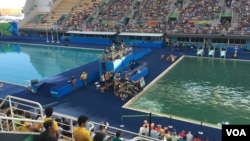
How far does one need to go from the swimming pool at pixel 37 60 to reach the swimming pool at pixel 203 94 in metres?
13.0

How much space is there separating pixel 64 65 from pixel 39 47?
50.1 ft

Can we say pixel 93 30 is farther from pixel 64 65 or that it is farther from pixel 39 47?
pixel 64 65

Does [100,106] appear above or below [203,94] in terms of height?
below

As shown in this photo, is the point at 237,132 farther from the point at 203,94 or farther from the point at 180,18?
the point at 180,18

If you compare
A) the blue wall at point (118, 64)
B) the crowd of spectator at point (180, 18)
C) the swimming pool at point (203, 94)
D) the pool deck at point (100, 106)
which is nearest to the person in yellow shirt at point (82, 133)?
the pool deck at point (100, 106)

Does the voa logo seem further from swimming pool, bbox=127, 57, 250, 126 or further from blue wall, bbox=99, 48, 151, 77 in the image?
blue wall, bbox=99, 48, 151, 77

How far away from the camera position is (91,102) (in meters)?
20.1

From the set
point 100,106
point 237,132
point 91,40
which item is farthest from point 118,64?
point 91,40

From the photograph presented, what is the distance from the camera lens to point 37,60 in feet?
120

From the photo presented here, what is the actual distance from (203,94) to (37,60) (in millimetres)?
24681

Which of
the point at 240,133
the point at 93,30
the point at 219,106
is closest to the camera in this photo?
the point at 240,133

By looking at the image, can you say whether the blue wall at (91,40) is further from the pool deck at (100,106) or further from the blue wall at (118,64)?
the pool deck at (100,106)

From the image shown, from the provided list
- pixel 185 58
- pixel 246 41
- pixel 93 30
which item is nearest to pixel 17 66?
pixel 93 30

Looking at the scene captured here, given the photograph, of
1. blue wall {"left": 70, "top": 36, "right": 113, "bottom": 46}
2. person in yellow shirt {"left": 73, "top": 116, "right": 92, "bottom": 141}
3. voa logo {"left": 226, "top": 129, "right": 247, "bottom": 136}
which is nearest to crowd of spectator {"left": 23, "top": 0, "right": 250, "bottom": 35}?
blue wall {"left": 70, "top": 36, "right": 113, "bottom": 46}
